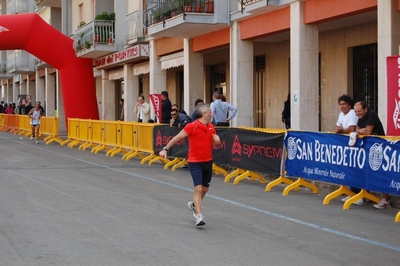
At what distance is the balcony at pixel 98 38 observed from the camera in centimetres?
3306

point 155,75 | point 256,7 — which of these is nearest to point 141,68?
Answer: point 155,75

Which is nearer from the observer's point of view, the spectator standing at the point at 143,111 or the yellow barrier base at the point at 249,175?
the yellow barrier base at the point at 249,175

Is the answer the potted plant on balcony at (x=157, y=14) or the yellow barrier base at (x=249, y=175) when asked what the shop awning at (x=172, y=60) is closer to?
the potted plant on balcony at (x=157, y=14)

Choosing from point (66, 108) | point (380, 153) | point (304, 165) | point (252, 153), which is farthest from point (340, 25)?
point (66, 108)

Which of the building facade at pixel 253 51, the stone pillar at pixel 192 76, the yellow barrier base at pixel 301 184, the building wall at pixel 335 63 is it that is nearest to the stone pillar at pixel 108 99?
the building facade at pixel 253 51

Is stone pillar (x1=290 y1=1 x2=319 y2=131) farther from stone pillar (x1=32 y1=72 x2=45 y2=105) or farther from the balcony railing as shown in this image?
stone pillar (x1=32 y1=72 x2=45 y2=105)

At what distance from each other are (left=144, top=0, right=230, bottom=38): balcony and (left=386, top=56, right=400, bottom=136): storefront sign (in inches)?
524

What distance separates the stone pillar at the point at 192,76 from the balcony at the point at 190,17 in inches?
38.4

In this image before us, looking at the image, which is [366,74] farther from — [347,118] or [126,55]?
[126,55]

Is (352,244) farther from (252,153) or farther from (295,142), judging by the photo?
(252,153)

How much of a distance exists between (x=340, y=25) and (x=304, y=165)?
9.00m

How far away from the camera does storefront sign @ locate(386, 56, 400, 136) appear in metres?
10.5

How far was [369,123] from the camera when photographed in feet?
39.8

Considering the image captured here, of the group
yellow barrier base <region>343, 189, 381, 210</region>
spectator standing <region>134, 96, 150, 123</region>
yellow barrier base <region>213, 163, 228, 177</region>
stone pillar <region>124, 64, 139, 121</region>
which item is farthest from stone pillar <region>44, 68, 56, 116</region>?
yellow barrier base <region>343, 189, 381, 210</region>
